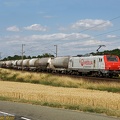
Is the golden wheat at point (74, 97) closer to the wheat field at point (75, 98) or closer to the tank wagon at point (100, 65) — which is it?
the wheat field at point (75, 98)

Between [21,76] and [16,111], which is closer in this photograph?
Result: [16,111]

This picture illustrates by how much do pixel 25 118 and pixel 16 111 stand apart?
2132 millimetres

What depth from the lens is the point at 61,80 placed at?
4256 cm

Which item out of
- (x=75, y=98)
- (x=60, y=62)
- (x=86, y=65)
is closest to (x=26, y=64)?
(x=60, y=62)

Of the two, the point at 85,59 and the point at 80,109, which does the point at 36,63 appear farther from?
the point at 80,109

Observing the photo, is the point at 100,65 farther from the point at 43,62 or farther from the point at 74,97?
the point at 43,62

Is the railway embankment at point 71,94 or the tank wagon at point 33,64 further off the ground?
the tank wagon at point 33,64

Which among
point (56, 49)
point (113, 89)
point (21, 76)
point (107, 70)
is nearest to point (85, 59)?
point (107, 70)

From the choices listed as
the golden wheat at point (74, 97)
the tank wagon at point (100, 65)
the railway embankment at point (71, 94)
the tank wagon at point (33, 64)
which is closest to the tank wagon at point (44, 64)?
the tank wagon at point (33, 64)

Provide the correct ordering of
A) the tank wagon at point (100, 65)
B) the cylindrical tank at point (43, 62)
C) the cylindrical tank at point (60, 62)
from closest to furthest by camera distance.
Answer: the tank wagon at point (100, 65), the cylindrical tank at point (60, 62), the cylindrical tank at point (43, 62)

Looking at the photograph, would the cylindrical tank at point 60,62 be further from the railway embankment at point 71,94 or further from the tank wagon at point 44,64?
the railway embankment at point 71,94

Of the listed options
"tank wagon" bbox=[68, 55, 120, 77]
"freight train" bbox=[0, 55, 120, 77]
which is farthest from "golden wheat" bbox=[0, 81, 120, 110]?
"freight train" bbox=[0, 55, 120, 77]

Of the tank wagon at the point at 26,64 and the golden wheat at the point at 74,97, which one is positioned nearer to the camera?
the golden wheat at the point at 74,97

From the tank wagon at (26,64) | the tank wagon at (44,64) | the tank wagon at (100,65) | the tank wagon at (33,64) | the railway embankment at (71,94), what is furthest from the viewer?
the tank wagon at (26,64)
